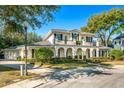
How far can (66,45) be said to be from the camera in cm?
3978

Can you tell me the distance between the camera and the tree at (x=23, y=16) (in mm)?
15050

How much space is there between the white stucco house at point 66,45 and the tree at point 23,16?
19.3 metres

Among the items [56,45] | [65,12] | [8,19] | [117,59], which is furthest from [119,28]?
[8,19]

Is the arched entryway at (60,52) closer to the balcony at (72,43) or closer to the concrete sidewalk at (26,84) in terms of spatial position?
the balcony at (72,43)

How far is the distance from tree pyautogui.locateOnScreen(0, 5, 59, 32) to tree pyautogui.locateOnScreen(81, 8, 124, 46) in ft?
114

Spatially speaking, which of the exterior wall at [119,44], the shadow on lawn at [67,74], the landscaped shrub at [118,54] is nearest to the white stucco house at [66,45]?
the landscaped shrub at [118,54]

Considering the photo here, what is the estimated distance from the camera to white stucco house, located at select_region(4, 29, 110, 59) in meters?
38.5

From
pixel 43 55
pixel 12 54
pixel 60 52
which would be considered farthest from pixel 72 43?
pixel 43 55

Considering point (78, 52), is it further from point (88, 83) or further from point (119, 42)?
point (88, 83)

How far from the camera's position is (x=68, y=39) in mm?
40875

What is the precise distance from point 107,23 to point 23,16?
3781 centimetres

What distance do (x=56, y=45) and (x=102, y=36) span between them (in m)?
19.3

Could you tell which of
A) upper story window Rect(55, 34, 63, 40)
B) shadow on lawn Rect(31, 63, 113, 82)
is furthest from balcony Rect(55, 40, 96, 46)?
shadow on lawn Rect(31, 63, 113, 82)
